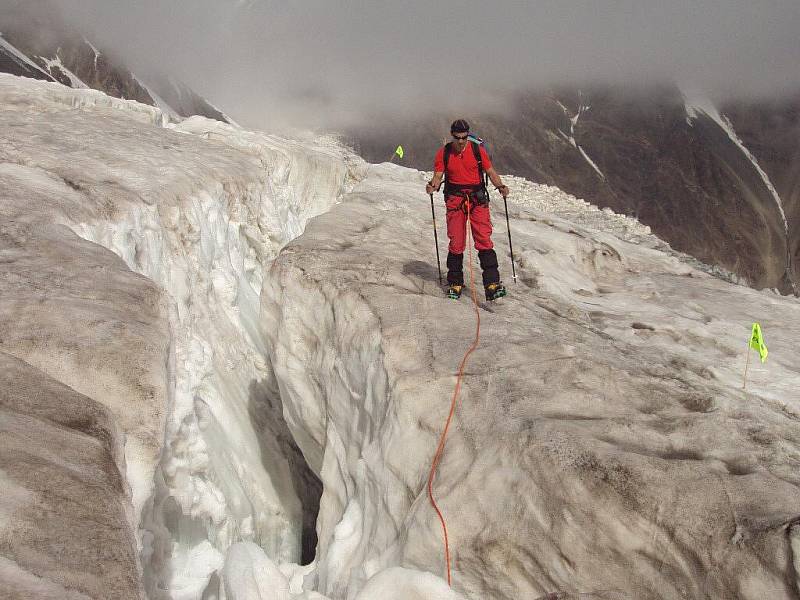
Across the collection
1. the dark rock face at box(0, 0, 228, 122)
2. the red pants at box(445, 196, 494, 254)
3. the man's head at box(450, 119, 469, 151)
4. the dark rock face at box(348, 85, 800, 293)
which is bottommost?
the red pants at box(445, 196, 494, 254)

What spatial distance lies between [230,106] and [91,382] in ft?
290

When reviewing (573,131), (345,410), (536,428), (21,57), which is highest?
(21,57)

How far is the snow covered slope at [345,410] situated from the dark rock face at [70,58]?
7018 cm

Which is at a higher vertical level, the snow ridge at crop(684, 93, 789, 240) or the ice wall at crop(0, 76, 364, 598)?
the snow ridge at crop(684, 93, 789, 240)

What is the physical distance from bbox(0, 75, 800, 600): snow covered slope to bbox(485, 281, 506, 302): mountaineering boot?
0.35 m

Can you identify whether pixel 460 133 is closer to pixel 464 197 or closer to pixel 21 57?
pixel 464 197

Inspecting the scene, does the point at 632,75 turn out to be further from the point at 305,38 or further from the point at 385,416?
the point at 385,416

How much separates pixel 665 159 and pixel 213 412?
8978 centimetres

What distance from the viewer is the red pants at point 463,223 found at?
23.2ft

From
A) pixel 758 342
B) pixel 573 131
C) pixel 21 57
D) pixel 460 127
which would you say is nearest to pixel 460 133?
pixel 460 127

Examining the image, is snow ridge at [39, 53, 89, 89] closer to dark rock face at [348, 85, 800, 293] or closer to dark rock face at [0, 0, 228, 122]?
dark rock face at [0, 0, 228, 122]

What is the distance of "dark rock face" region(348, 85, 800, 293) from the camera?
78312mm

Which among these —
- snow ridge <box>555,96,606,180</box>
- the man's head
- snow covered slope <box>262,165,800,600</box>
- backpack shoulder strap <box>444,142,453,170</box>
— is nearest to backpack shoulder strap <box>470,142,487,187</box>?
the man's head

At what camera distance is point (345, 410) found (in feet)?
22.1
